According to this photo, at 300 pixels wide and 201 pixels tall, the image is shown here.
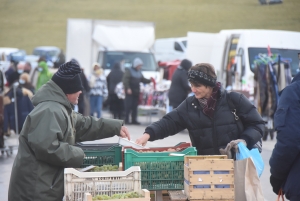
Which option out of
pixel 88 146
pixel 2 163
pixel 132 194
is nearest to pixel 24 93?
pixel 2 163

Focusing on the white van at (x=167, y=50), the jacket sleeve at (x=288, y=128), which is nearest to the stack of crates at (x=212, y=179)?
the jacket sleeve at (x=288, y=128)

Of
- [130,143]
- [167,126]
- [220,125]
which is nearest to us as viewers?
[130,143]

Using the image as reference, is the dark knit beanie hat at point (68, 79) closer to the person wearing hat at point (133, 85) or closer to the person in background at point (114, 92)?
the person wearing hat at point (133, 85)

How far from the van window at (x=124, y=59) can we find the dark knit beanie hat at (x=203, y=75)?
1897 centimetres

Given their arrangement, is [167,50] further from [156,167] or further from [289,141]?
[289,141]

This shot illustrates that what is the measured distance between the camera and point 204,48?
23.3 metres

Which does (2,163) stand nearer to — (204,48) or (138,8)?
(204,48)

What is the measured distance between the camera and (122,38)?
84.4 ft

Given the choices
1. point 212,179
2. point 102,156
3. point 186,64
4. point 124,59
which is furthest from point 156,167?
point 124,59

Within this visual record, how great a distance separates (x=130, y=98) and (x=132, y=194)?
15801 mm

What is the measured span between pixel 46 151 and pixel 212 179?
1.29 meters

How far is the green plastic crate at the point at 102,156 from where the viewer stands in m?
5.94

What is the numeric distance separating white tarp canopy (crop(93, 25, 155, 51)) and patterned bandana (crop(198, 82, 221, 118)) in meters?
19.5

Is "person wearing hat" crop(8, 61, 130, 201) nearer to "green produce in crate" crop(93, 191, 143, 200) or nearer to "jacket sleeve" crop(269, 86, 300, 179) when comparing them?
"green produce in crate" crop(93, 191, 143, 200)
